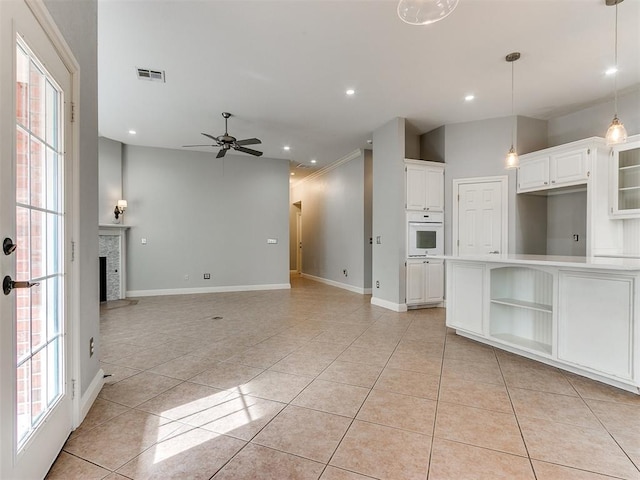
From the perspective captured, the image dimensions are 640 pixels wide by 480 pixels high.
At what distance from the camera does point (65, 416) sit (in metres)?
1.82

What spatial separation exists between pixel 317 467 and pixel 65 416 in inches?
58.5

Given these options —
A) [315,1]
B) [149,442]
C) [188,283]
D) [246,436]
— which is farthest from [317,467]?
[188,283]

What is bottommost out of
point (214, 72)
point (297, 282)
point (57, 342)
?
point (297, 282)

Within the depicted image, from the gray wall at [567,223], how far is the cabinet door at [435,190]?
1.68m

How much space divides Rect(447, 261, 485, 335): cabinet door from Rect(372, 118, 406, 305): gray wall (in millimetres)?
1317

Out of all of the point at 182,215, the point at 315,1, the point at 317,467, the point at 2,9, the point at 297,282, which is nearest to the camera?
the point at 2,9

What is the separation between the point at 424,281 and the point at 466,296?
5.61ft

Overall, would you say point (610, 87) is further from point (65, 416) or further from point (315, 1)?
point (65, 416)

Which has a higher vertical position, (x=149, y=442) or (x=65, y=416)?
(x=65, y=416)

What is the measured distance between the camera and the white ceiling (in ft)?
9.06

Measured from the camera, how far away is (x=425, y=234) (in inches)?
214

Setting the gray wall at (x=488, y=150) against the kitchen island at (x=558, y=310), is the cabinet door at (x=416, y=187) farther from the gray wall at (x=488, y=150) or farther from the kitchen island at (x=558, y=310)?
the kitchen island at (x=558, y=310)

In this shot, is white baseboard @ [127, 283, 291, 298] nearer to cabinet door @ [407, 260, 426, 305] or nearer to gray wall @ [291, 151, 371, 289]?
→ gray wall @ [291, 151, 371, 289]

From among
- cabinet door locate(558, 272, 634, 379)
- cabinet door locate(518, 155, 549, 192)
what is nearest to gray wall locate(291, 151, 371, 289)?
cabinet door locate(518, 155, 549, 192)
